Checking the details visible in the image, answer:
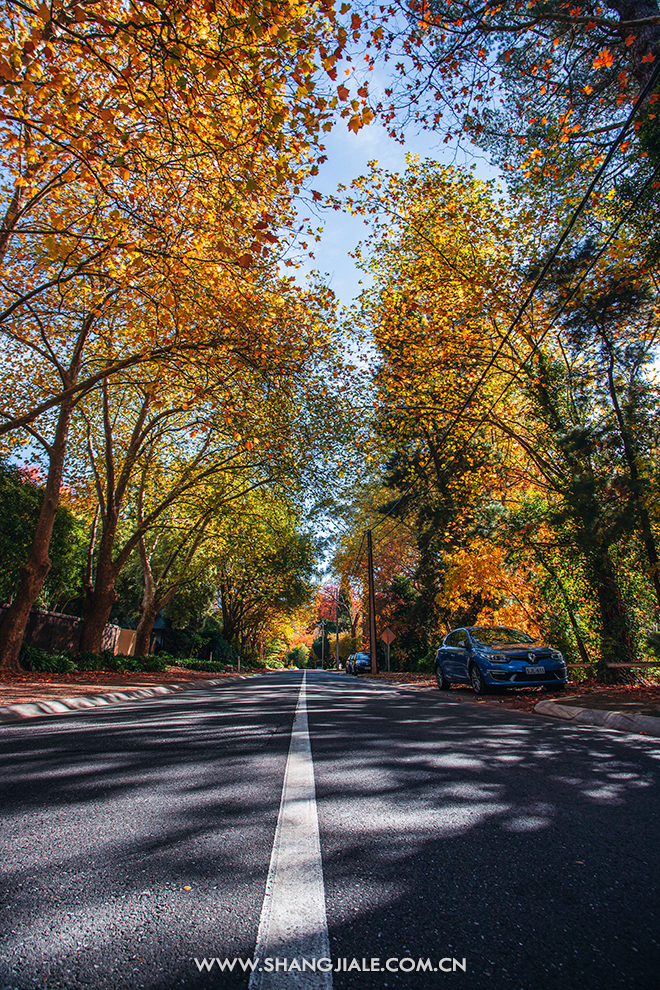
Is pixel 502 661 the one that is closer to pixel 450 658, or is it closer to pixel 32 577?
pixel 450 658

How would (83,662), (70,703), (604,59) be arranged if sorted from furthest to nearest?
(83,662), (604,59), (70,703)

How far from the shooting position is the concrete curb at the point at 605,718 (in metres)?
6.23

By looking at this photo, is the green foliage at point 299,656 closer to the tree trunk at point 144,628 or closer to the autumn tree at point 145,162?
the tree trunk at point 144,628

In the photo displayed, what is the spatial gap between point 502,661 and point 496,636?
129cm

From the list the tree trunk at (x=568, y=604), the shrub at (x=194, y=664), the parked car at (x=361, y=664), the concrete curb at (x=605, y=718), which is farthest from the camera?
the parked car at (x=361, y=664)

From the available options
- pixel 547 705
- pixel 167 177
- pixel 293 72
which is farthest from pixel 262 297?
pixel 547 705

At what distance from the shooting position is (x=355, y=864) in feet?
6.91

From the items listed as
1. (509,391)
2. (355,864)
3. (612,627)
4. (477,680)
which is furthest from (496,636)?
(355,864)

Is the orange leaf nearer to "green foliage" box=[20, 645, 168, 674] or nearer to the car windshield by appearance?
the car windshield

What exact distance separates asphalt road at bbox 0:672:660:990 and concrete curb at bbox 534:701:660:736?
2201 millimetres

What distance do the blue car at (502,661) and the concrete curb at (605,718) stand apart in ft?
6.87

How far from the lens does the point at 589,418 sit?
11.6 m

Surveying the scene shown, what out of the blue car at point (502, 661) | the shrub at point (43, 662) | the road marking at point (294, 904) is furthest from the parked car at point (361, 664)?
the road marking at point (294, 904)

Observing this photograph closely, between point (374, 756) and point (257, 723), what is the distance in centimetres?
266
